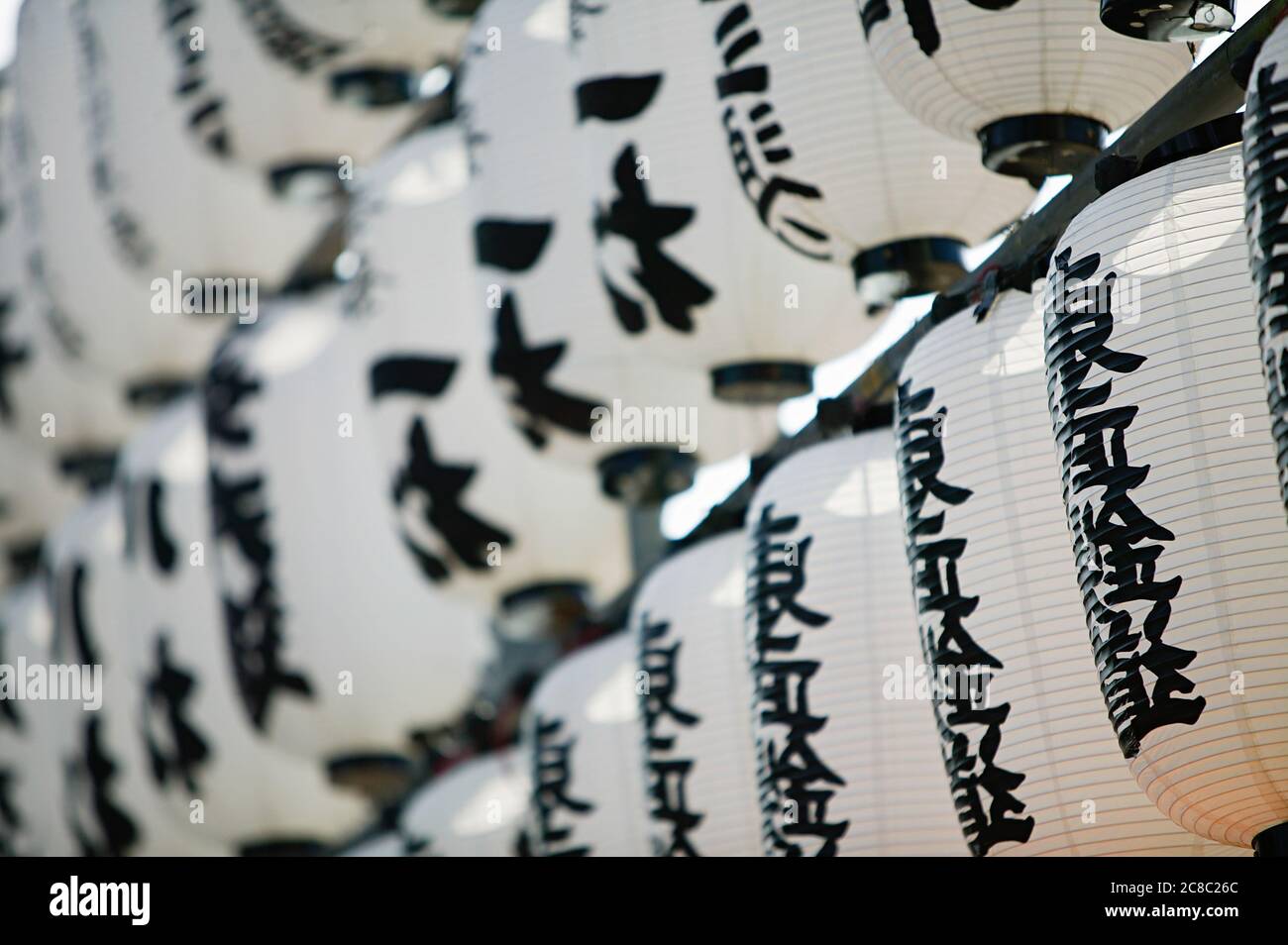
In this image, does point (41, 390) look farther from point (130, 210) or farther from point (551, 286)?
point (551, 286)

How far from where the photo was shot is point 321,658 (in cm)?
506

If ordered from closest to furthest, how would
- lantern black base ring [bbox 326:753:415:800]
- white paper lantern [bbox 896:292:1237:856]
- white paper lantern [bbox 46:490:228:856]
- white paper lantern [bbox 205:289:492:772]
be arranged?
white paper lantern [bbox 896:292:1237:856] < white paper lantern [bbox 205:289:492:772] < lantern black base ring [bbox 326:753:415:800] < white paper lantern [bbox 46:490:228:856]

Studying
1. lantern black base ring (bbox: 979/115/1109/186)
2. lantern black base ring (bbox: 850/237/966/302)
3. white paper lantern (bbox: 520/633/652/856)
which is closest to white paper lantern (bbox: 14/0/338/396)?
white paper lantern (bbox: 520/633/652/856)

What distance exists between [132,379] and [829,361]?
168 inches

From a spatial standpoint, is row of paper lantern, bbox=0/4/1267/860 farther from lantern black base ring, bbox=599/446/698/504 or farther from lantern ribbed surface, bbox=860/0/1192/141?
lantern ribbed surface, bbox=860/0/1192/141

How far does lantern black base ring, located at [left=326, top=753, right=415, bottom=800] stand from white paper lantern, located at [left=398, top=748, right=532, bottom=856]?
0.95ft

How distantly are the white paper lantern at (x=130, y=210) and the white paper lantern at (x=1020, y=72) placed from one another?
3.55 m

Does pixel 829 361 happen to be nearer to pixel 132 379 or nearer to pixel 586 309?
pixel 586 309

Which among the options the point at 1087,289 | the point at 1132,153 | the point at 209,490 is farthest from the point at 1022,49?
the point at 209,490

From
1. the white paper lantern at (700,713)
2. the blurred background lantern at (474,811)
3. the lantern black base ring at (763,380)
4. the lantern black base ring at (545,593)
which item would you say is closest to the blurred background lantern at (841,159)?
the lantern black base ring at (763,380)

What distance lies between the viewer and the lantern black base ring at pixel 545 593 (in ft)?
14.9

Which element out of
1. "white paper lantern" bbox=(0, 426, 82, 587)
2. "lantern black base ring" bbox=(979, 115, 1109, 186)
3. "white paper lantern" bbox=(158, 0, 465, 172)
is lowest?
"lantern black base ring" bbox=(979, 115, 1109, 186)

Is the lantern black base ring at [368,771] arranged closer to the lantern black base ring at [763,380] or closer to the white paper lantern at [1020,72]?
the lantern black base ring at [763,380]

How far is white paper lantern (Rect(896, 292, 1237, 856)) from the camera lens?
214 centimetres
